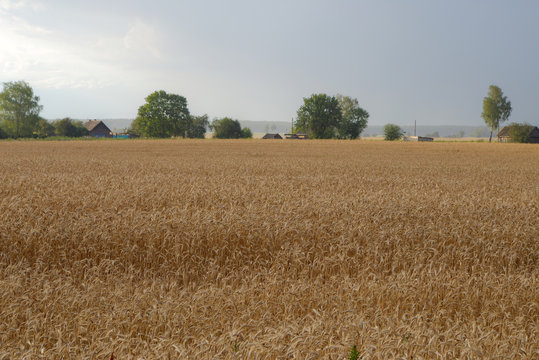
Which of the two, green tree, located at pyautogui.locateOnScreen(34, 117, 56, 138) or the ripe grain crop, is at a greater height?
green tree, located at pyautogui.locateOnScreen(34, 117, 56, 138)

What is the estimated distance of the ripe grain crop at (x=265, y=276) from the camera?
3.51 metres

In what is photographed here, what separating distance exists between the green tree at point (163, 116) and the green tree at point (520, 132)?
8223 cm

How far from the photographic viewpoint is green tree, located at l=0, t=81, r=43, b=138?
96.9m

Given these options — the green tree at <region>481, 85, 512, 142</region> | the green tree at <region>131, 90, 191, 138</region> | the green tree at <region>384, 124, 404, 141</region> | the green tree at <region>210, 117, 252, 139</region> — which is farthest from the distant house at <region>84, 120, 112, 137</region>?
Answer: the green tree at <region>481, 85, 512, 142</region>

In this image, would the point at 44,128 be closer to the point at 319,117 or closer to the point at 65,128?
the point at 65,128

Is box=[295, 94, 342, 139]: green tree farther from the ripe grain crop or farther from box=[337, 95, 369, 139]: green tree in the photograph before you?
the ripe grain crop

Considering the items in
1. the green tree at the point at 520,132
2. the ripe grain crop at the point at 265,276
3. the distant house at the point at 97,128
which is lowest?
the ripe grain crop at the point at 265,276

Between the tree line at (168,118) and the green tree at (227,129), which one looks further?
the green tree at (227,129)

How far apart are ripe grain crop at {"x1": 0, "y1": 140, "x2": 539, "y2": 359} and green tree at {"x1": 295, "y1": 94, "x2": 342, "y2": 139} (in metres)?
96.3

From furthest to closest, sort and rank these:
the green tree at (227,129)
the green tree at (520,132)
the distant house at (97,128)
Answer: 1. the distant house at (97,128)
2. the green tree at (227,129)
3. the green tree at (520,132)

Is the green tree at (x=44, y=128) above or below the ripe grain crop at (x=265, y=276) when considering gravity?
above

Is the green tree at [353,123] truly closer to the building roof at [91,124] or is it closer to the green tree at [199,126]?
the green tree at [199,126]

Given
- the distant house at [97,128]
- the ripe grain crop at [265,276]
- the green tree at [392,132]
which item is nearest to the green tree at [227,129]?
the distant house at [97,128]

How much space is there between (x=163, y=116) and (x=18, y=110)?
37.0m
